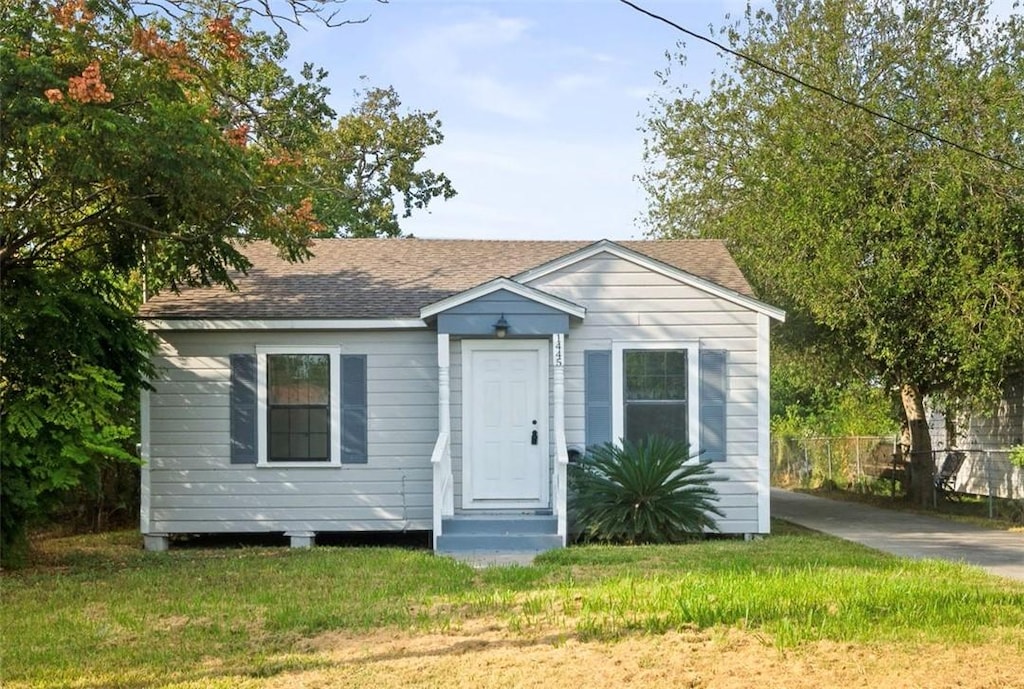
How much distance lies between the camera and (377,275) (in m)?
14.9

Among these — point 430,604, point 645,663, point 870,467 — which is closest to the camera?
point 645,663

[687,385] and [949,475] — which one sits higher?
[687,385]

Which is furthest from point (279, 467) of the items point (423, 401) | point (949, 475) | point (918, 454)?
point (949, 475)

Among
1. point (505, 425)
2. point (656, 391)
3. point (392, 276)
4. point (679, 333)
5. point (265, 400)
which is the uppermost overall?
point (392, 276)

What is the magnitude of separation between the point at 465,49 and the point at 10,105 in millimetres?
3920

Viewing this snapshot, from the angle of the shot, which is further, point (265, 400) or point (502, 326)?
point (265, 400)

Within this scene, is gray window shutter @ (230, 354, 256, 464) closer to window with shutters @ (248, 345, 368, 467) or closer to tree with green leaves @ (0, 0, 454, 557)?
window with shutters @ (248, 345, 368, 467)

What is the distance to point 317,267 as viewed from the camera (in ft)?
49.7

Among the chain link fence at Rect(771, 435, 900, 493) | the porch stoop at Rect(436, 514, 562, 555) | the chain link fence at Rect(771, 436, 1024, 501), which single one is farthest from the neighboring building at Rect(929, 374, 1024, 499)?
the porch stoop at Rect(436, 514, 562, 555)

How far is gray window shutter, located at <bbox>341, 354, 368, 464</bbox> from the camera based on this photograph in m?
13.5

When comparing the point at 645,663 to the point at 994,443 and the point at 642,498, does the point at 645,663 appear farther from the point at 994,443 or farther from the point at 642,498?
the point at 994,443

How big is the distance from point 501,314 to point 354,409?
82.8 inches

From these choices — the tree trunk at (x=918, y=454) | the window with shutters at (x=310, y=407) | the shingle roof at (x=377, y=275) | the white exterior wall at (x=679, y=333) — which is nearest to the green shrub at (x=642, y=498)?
the white exterior wall at (x=679, y=333)

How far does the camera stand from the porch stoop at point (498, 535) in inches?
481
